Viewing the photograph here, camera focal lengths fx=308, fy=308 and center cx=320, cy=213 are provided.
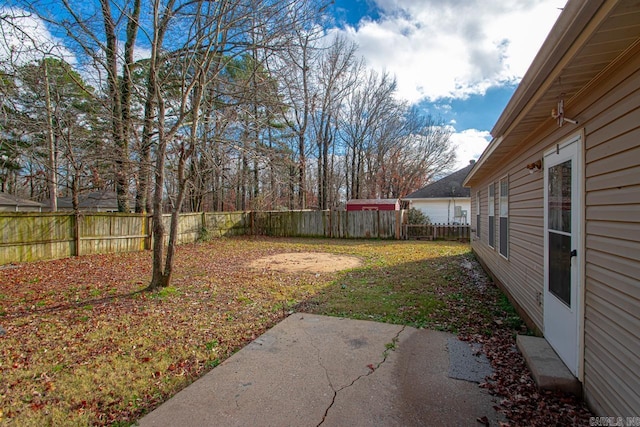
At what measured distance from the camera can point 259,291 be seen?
5668mm

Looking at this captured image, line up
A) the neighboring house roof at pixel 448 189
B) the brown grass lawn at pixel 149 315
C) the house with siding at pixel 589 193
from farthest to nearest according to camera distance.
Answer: the neighboring house roof at pixel 448 189 < the brown grass lawn at pixel 149 315 < the house with siding at pixel 589 193

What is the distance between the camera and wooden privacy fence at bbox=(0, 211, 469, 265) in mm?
7461

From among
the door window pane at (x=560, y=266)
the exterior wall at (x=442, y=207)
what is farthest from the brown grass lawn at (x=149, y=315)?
the exterior wall at (x=442, y=207)

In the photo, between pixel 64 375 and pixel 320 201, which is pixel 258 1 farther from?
pixel 320 201

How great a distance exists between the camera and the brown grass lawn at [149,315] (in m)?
2.51

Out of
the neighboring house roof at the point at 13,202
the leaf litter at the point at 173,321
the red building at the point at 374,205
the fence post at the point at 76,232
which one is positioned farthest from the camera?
the red building at the point at 374,205

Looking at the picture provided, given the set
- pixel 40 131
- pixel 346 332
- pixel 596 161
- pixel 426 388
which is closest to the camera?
pixel 596 161

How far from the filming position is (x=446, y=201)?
18891mm

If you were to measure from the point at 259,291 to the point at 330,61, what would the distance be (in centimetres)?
1747

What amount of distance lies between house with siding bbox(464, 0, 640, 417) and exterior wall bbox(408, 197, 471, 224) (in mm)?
15933

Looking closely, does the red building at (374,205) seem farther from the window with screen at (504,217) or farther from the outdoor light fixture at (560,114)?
the outdoor light fixture at (560,114)

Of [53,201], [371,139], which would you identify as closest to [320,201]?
[371,139]

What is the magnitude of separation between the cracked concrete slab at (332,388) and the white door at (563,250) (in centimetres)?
93

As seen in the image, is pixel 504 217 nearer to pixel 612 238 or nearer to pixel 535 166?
pixel 535 166
